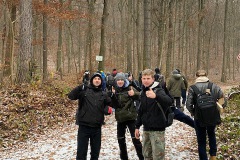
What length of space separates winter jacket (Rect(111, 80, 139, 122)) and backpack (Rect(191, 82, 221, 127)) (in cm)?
129

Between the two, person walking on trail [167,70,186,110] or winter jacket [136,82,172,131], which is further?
person walking on trail [167,70,186,110]

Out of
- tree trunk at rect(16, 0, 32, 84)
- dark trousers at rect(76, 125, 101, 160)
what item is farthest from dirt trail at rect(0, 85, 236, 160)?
tree trunk at rect(16, 0, 32, 84)

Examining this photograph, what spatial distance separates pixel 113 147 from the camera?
8156mm

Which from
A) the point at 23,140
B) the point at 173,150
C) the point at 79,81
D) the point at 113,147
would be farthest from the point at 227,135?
the point at 79,81

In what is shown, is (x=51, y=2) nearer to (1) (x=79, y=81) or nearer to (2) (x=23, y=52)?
(1) (x=79, y=81)

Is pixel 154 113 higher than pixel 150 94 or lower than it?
lower

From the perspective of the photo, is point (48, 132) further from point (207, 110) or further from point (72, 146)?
point (207, 110)

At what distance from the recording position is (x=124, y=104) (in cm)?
614

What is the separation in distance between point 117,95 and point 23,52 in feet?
31.7

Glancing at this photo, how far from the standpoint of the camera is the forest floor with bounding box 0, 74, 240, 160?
764cm

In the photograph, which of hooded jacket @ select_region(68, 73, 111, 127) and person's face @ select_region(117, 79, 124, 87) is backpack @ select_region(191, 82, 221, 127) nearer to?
person's face @ select_region(117, 79, 124, 87)

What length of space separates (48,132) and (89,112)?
562 cm

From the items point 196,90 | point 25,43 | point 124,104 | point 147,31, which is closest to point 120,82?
point 124,104

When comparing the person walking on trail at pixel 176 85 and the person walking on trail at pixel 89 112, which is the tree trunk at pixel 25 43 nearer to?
the person walking on trail at pixel 176 85
